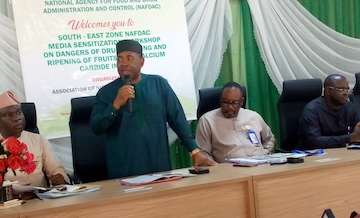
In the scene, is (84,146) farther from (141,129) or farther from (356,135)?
(356,135)

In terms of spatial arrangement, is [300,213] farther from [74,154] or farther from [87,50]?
[87,50]

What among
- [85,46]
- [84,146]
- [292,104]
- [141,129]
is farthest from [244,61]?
[141,129]

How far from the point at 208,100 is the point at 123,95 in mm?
1393

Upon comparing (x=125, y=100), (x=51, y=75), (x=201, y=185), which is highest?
(x=51, y=75)

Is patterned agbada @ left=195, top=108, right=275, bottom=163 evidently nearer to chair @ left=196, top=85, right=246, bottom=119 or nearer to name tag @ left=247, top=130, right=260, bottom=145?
name tag @ left=247, top=130, right=260, bottom=145

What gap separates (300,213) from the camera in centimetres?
243

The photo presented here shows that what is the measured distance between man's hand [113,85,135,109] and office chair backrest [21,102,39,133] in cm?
95

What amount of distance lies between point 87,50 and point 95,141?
0.69 m

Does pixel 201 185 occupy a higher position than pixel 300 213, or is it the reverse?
pixel 201 185

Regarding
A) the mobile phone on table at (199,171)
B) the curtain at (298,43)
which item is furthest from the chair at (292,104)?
the mobile phone on table at (199,171)

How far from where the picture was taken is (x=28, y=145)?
2.97 metres

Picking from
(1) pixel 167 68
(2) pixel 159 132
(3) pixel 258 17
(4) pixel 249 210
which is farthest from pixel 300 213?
(3) pixel 258 17

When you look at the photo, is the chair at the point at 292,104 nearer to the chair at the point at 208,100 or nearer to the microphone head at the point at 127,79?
the chair at the point at 208,100

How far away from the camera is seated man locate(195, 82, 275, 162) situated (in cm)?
357
